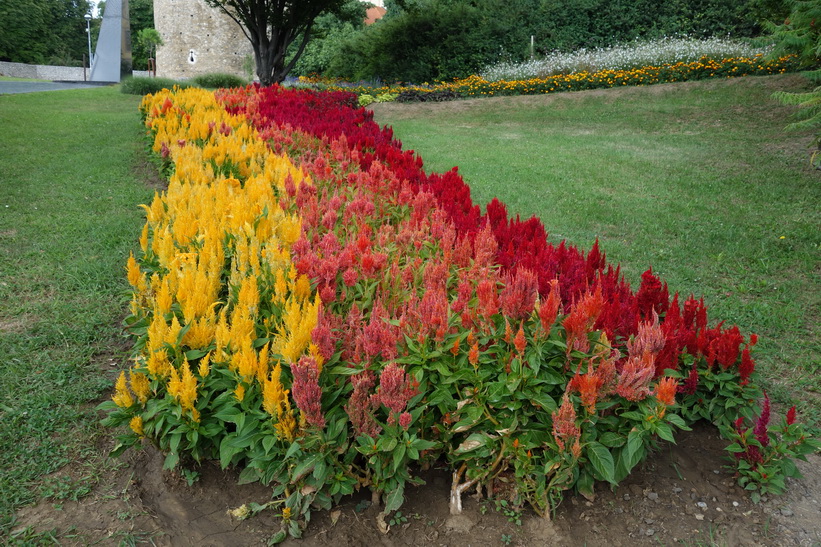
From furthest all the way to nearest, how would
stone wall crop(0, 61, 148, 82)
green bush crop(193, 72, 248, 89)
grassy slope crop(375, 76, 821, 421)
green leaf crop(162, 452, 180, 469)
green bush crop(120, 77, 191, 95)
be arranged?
stone wall crop(0, 61, 148, 82)
green bush crop(193, 72, 248, 89)
green bush crop(120, 77, 191, 95)
grassy slope crop(375, 76, 821, 421)
green leaf crop(162, 452, 180, 469)

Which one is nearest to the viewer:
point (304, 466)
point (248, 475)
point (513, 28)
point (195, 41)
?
point (304, 466)

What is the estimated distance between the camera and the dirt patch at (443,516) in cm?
248

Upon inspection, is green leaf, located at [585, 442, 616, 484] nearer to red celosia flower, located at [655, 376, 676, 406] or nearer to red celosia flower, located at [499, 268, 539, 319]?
red celosia flower, located at [655, 376, 676, 406]

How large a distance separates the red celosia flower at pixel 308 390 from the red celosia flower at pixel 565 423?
943mm

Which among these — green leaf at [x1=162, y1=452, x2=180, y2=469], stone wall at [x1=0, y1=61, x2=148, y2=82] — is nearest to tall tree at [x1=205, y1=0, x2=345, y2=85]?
green leaf at [x1=162, y1=452, x2=180, y2=469]

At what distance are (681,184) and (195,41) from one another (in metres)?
33.7

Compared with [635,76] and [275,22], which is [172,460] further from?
[275,22]

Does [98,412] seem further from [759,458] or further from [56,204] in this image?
[56,204]

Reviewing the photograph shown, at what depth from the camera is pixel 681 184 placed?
8.84 m

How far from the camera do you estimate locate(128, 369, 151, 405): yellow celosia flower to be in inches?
99.9

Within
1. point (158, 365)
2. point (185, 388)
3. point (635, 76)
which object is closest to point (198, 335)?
point (158, 365)

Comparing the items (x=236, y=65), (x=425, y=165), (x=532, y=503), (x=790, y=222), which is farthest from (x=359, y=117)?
(x=236, y=65)

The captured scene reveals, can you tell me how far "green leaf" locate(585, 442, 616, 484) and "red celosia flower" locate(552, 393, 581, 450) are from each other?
144 millimetres

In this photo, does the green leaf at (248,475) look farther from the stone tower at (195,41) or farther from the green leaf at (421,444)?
the stone tower at (195,41)
